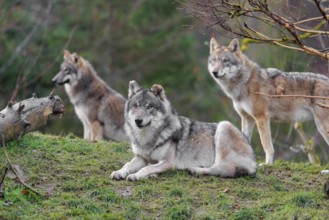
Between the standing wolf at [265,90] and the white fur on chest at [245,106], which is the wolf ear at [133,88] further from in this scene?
the white fur on chest at [245,106]

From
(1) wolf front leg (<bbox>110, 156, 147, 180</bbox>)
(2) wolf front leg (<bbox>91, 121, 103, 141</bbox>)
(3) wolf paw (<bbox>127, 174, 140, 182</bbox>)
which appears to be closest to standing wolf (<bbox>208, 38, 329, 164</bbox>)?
(1) wolf front leg (<bbox>110, 156, 147, 180</bbox>)

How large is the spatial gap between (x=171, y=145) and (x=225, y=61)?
3.44m

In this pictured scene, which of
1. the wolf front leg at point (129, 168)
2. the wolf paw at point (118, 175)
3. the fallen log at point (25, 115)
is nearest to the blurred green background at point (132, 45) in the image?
the fallen log at point (25, 115)

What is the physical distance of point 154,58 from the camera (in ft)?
96.8

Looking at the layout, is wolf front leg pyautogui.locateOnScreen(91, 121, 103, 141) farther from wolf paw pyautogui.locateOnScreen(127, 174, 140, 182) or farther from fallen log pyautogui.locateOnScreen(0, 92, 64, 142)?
wolf paw pyautogui.locateOnScreen(127, 174, 140, 182)

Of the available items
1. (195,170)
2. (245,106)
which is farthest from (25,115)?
(245,106)

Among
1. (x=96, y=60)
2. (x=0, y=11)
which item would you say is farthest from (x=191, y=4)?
(x=96, y=60)

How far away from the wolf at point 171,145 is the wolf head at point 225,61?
275 cm

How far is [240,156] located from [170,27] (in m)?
20.9

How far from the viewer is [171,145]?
952 centimetres

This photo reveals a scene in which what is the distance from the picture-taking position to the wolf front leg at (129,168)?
29.6ft

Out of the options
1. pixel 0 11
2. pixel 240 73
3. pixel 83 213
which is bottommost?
pixel 83 213

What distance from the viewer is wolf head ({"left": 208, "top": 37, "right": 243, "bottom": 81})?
40.7ft

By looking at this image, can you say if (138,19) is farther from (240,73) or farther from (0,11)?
(240,73)
